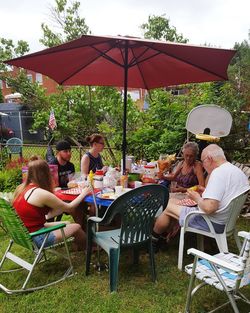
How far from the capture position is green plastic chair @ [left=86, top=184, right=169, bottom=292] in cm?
256

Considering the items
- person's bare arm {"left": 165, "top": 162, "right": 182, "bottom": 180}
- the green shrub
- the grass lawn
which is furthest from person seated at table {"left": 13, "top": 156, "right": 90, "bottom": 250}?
the green shrub

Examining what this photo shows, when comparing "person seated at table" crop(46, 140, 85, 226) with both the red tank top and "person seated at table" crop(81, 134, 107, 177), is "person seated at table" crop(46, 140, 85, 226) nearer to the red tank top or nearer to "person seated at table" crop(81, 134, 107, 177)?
"person seated at table" crop(81, 134, 107, 177)

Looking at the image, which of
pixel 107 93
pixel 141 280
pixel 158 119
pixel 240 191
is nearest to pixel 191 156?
pixel 240 191

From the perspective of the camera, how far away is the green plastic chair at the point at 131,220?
8.41ft

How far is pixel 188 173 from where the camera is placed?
4.02 meters

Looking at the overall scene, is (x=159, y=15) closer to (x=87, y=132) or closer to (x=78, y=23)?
(x=78, y=23)

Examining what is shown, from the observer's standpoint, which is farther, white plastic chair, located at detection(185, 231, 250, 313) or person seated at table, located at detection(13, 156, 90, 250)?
person seated at table, located at detection(13, 156, 90, 250)

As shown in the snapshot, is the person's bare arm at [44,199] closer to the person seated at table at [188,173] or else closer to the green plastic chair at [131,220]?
the green plastic chair at [131,220]

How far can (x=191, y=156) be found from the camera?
3947mm

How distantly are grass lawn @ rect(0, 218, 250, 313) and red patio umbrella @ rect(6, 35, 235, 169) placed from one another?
171cm

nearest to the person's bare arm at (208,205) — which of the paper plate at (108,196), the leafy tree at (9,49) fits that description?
the paper plate at (108,196)

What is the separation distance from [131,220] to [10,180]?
4.57 m

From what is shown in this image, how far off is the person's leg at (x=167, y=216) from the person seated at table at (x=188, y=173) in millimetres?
655

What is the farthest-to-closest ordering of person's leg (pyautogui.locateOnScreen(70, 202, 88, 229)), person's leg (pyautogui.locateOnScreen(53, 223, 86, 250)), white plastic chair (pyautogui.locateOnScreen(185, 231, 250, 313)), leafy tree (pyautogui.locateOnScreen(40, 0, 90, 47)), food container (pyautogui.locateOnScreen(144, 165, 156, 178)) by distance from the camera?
1. leafy tree (pyautogui.locateOnScreen(40, 0, 90, 47))
2. food container (pyautogui.locateOnScreen(144, 165, 156, 178))
3. person's leg (pyautogui.locateOnScreen(70, 202, 88, 229))
4. person's leg (pyautogui.locateOnScreen(53, 223, 86, 250))
5. white plastic chair (pyautogui.locateOnScreen(185, 231, 250, 313))
